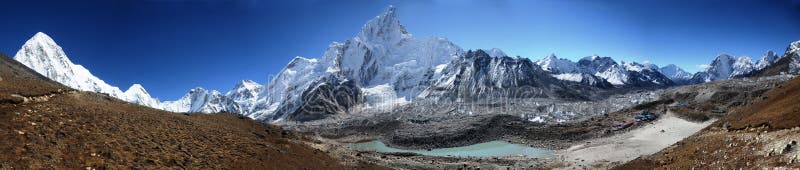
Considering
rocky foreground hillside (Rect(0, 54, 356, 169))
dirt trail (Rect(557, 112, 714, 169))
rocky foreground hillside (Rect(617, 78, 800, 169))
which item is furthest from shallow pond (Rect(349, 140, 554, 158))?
rocky foreground hillside (Rect(0, 54, 356, 169))

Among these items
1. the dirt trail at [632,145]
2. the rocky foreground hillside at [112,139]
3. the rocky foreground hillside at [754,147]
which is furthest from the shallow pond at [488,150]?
the rocky foreground hillside at [112,139]

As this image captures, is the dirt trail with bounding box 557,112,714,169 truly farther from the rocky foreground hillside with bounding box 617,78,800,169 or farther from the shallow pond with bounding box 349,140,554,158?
the rocky foreground hillside with bounding box 617,78,800,169

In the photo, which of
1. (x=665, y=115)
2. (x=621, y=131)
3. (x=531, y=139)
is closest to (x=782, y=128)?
(x=621, y=131)

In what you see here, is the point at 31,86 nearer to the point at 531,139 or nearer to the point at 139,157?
the point at 139,157

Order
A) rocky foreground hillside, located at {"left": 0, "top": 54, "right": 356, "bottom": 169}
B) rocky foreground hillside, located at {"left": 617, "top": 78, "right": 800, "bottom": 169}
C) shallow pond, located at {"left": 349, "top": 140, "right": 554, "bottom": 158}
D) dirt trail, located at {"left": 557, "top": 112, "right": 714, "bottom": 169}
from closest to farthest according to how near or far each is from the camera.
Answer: rocky foreground hillside, located at {"left": 0, "top": 54, "right": 356, "bottom": 169}, rocky foreground hillside, located at {"left": 617, "top": 78, "right": 800, "bottom": 169}, dirt trail, located at {"left": 557, "top": 112, "right": 714, "bottom": 169}, shallow pond, located at {"left": 349, "top": 140, "right": 554, "bottom": 158}

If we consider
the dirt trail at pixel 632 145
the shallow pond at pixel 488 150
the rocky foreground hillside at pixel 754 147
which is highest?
the rocky foreground hillside at pixel 754 147

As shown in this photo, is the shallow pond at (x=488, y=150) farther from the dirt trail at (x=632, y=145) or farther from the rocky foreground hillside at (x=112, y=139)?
the rocky foreground hillside at (x=112, y=139)

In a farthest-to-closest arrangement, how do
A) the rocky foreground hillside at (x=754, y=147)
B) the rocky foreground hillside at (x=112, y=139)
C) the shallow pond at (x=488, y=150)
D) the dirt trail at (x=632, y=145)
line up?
1. the shallow pond at (x=488, y=150)
2. the dirt trail at (x=632, y=145)
3. the rocky foreground hillside at (x=754, y=147)
4. the rocky foreground hillside at (x=112, y=139)

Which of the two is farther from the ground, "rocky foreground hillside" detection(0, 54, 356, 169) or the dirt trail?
"rocky foreground hillside" detection(0, 54, 356, 169)
